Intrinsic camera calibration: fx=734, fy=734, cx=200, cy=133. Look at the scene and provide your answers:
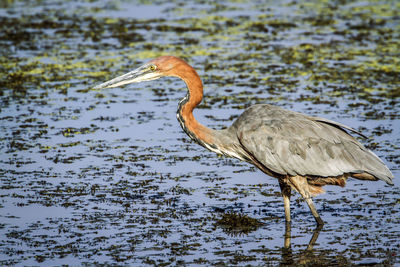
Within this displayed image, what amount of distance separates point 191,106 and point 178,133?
3.61 meters

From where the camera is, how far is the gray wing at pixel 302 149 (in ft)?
27.5

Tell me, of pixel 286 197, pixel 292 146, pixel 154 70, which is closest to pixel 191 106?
pixel 154 70

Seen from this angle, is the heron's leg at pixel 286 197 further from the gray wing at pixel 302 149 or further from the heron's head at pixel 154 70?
the heron's head at pixel 154 70

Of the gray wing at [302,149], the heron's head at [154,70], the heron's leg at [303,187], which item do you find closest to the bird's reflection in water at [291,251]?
the heron's leg at [303,187]

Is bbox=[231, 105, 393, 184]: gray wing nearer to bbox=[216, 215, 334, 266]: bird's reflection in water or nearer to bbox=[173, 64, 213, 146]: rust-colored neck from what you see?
bbox=[173, 64, 213, 146]: rust-colored neck

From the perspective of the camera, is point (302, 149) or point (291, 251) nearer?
point (291, 251)

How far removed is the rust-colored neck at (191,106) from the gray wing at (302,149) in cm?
48

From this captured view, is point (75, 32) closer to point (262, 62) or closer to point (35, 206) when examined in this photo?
point (262, 62)

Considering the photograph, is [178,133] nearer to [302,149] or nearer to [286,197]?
[286,197]

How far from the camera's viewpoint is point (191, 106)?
8.76m

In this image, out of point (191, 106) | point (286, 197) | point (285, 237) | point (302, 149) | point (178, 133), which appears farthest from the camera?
point (178, 133)

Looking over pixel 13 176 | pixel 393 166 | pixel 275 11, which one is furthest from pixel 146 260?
pixel 275 11

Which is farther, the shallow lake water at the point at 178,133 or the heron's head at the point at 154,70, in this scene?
the heron's head at the point at 154,70

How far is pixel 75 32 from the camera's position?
2075 centimetres
